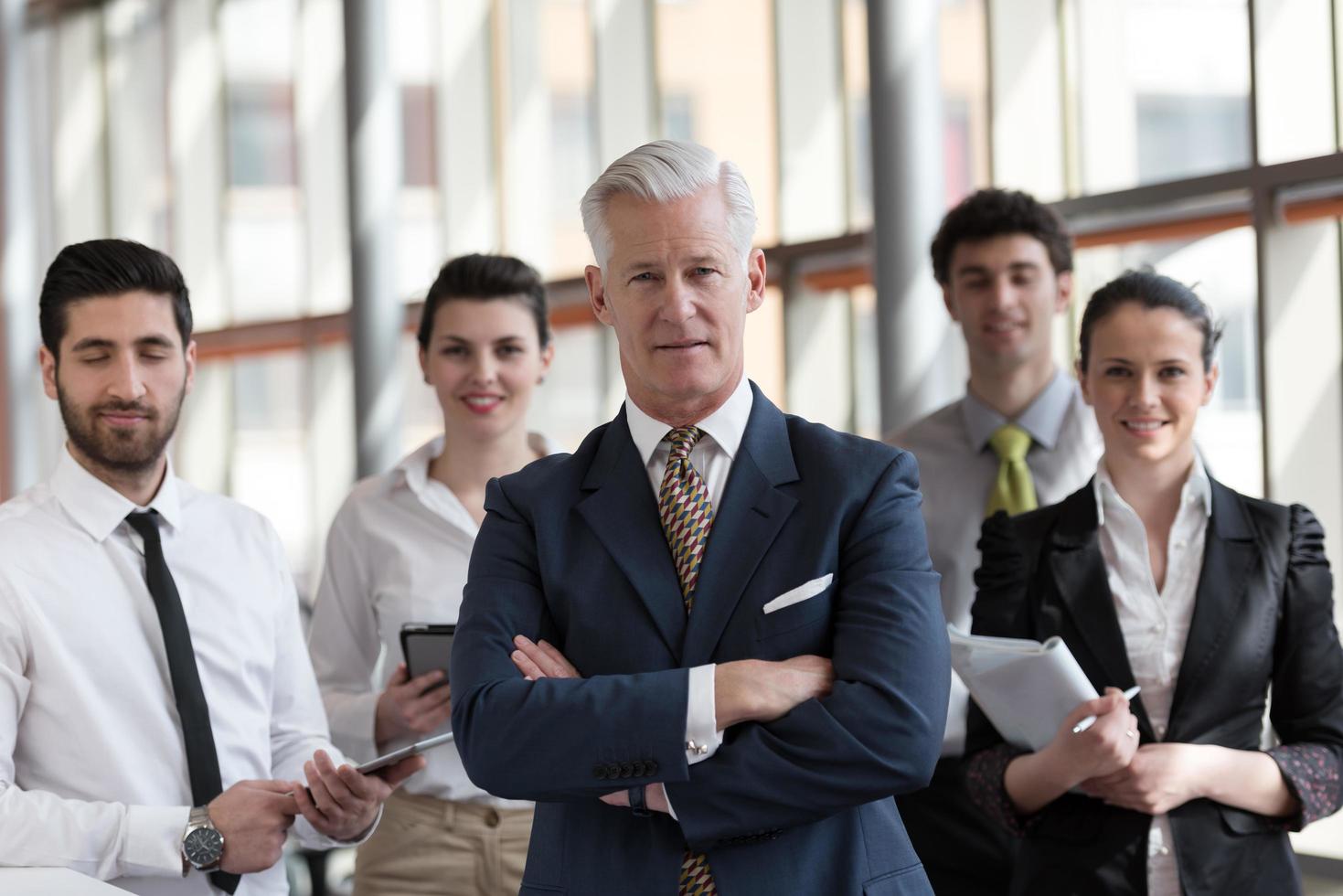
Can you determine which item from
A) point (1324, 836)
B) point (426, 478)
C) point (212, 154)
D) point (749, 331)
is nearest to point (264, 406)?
point (212, 154)

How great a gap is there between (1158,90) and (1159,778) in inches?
133

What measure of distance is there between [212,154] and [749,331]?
482 centimetres

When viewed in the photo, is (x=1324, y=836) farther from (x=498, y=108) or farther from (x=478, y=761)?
(x=498, y=108)

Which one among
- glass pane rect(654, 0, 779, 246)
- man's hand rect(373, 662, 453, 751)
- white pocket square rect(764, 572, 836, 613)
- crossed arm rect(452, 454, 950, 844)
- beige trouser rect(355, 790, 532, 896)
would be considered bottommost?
beige trouser rect(355, 790, 532, 896)

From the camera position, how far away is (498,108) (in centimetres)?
790

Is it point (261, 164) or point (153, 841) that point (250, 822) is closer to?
point (153, 841)

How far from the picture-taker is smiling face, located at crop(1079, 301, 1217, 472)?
2.58m

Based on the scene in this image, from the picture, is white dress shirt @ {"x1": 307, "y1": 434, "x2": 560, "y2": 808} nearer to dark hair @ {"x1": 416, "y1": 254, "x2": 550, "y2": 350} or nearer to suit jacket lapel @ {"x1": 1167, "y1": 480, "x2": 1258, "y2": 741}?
dark hair @ {"x1": 416, "y1": 254, "x2": 550, "y2": 350}

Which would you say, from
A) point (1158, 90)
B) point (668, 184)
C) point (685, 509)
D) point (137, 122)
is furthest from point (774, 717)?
point (137, 122)

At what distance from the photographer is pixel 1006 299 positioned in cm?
331

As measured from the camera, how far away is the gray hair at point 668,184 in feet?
6.24

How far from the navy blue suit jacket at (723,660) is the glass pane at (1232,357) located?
2.95 m

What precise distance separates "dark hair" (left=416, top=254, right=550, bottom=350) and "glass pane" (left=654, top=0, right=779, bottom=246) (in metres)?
3.15

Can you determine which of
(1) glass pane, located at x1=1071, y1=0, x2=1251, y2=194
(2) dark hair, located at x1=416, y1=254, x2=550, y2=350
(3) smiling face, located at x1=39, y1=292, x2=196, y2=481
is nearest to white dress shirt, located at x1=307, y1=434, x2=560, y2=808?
(2) dark hair, located at x1=416, y1=254, x2=550, y2=350
